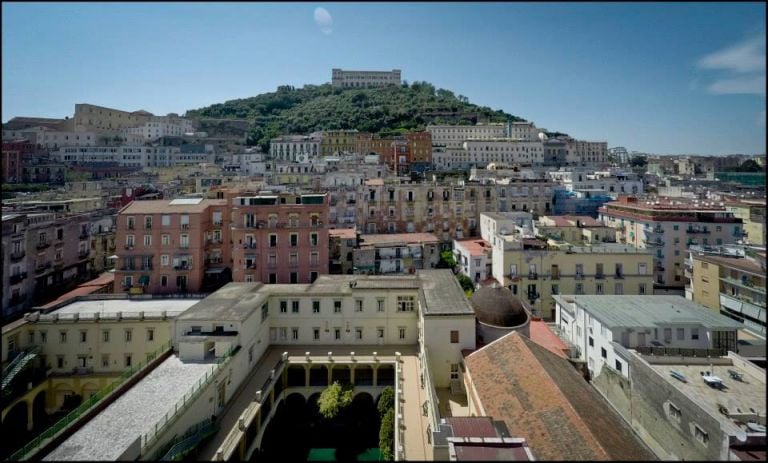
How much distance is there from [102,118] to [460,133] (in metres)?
82.9

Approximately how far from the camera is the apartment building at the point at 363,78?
147625mm

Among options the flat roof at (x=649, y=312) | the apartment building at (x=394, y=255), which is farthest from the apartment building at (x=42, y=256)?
the flat roof at (x=649, y=312)

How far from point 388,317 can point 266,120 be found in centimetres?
10799

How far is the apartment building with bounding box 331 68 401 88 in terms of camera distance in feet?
484

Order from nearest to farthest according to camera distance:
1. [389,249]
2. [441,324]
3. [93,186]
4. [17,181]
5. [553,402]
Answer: [553,402] < [441,324] < [389,249] < [93,186] < [17,181]

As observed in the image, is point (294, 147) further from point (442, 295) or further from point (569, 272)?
point (442, 295)

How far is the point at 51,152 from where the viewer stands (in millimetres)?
79375

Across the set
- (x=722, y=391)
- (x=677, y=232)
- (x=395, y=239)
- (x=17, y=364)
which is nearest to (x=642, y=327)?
(x=722, y=391)

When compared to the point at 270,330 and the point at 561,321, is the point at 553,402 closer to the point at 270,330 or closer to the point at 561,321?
the point at 561,321

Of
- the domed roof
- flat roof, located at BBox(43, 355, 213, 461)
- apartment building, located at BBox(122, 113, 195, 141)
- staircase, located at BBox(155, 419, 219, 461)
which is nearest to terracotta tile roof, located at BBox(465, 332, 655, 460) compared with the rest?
the domed roof

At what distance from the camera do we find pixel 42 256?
30.0 m

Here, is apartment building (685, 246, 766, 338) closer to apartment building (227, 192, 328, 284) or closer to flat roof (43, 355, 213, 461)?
flat roof (43, 355, 213, 461)

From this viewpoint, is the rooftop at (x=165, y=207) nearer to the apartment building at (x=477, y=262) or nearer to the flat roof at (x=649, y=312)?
the apartment building at (x=477, y=262)

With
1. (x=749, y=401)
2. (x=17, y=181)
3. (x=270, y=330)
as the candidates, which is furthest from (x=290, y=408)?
(x=17, y=181)
